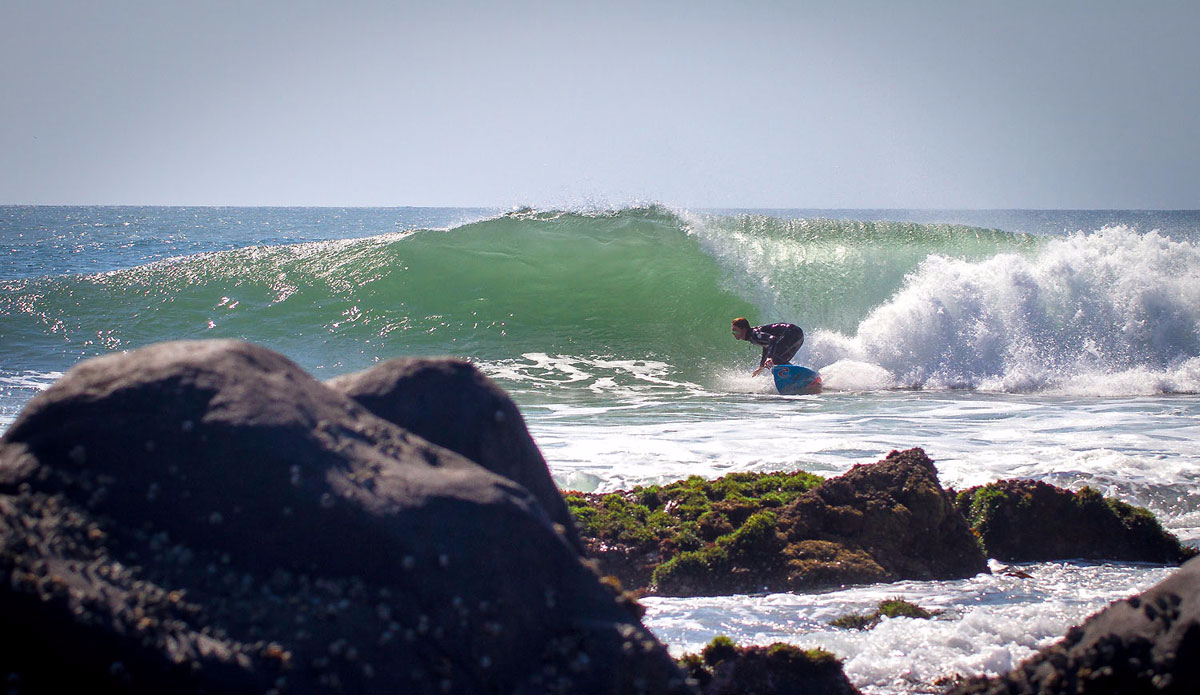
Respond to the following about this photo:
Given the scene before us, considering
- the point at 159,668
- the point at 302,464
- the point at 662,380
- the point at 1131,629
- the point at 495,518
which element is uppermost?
the point at 302,464

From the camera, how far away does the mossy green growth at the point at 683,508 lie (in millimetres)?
6473

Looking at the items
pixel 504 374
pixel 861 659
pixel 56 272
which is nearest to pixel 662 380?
pixel 504 374

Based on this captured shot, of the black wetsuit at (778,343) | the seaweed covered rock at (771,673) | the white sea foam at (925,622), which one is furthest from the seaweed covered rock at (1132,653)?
the black wetsuit at (778,343)

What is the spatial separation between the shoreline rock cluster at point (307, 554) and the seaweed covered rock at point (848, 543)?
2.65 metres

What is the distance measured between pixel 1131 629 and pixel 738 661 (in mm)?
1590

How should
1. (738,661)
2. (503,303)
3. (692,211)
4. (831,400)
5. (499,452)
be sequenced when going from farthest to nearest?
1. (692,211)
2. (503,303)
3. (831,400)
4. (738,661)
5. (499,452)

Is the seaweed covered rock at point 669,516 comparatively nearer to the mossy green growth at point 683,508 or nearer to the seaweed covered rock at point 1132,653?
the mossy green growth at point 683,508

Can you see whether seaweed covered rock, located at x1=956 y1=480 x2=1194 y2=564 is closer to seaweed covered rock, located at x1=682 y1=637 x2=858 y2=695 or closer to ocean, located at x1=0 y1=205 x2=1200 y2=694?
ocean, located at x1=0 y1=205 x2=1200 y2=694

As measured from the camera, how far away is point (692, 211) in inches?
960

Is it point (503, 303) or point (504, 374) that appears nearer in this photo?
point (504, 374)

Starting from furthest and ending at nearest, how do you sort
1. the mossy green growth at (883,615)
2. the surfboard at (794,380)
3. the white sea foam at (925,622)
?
the surfboard at (794,380) < the mossy green growth at (883,615) < the white sea foam at (925,622)

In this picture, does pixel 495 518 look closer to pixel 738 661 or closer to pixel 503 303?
pixel 738 661

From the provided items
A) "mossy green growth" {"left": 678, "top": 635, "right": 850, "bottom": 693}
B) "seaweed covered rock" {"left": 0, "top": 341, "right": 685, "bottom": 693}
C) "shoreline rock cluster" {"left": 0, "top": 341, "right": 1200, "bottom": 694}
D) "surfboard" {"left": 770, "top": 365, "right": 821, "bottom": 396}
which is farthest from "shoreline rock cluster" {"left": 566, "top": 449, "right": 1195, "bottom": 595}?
"surfboard" {"left": 770, "top": 365, "right": 821, "bottom": 396}

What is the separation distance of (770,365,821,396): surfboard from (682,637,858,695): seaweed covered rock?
11201mm
